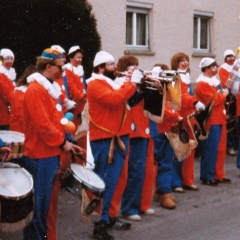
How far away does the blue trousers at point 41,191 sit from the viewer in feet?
17.4

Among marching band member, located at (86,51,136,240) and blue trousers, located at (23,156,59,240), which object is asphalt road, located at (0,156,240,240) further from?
blue trousers, located at (23,156,59,240)

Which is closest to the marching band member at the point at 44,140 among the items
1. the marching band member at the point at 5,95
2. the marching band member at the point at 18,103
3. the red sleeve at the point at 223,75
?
the marching band member at the point at 18,103

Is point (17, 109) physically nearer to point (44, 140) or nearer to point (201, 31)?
point (44, 140)

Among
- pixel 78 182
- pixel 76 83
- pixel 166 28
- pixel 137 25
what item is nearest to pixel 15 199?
pixel 78 182

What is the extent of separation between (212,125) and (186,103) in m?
0.84

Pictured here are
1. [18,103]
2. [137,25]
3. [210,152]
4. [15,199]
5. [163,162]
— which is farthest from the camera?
[137,25]

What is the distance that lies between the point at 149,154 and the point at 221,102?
85.1 inches

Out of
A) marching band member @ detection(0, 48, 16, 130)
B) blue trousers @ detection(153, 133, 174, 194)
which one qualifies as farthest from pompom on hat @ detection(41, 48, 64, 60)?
marching band member @ detection(0, 48, 16, 130)

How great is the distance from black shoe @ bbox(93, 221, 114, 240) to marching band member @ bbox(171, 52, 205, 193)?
259 cm

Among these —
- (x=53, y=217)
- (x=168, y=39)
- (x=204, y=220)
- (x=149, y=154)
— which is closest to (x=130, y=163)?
(x=149, y=154)

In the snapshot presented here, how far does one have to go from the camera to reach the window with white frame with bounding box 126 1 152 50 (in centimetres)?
1506

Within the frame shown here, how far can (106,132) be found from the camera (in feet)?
21.5

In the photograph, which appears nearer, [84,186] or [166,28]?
[84,186]

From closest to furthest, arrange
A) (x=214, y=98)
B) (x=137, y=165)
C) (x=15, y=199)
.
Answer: (x=15, y=199) < (x=137, y=165) < (x=214, y=98)
